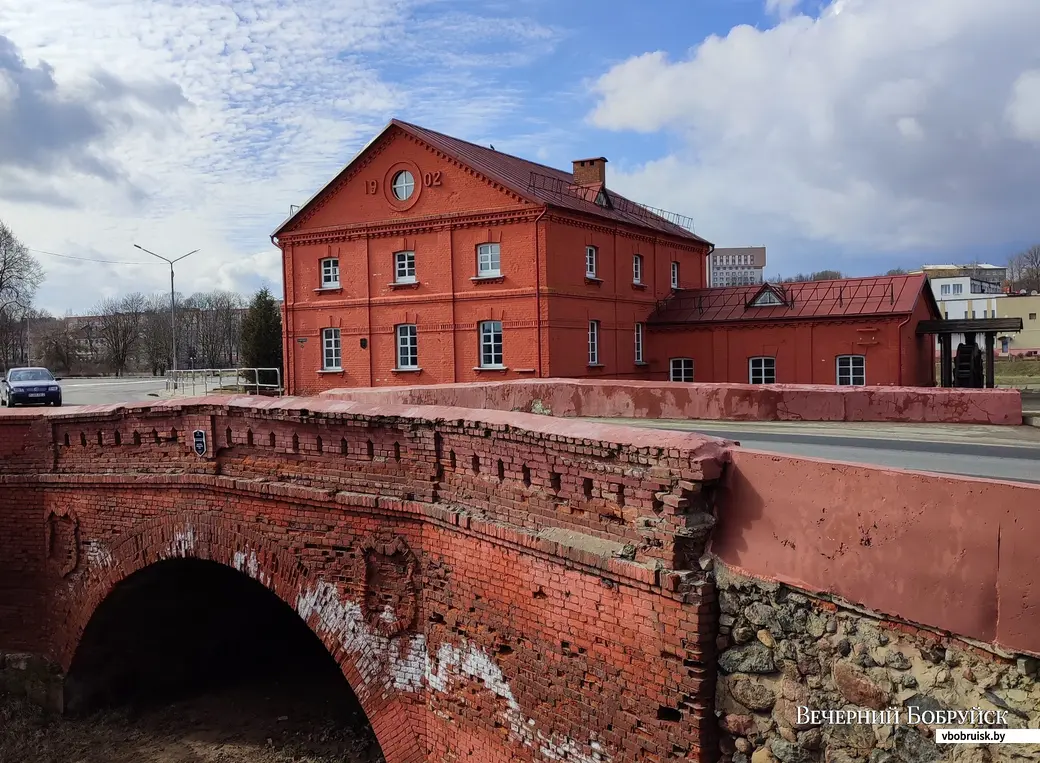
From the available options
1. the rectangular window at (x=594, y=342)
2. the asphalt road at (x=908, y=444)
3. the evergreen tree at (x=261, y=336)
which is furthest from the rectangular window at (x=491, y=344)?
the evergreen tree at (x=261, y=336)

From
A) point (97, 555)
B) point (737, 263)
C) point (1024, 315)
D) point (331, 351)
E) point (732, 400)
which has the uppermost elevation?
point (737, 263)

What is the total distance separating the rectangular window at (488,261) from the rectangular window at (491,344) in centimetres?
150

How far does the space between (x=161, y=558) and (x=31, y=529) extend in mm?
2645

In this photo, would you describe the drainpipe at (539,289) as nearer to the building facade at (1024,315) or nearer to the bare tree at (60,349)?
the building facade at (1024,315)

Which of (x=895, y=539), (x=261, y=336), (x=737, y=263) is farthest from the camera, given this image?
(x=737, y=263)

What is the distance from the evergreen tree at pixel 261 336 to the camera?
42.1m

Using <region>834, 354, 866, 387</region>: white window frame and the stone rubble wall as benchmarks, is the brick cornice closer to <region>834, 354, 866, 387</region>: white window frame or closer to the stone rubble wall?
<region>834, 354, 866, 387</region>: white window frame

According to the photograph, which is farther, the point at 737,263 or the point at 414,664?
the point at 737,263

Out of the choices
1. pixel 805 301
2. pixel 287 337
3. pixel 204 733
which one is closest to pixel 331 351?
pixel 287 337

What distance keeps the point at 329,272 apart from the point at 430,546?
73.5 feet

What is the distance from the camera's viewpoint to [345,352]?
91.8ft

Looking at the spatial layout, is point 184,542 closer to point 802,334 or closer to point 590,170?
point 802,334

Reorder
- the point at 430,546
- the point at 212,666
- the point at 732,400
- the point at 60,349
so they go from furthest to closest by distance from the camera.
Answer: the point at 60,349
the point at 732,400
the point at 212,666
the point at 430,546

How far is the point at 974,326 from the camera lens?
2280cm
